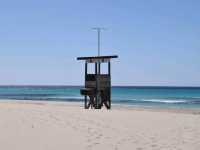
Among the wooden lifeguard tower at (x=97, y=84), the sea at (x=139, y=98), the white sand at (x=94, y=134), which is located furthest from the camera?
the sea at (x=139, y=98)

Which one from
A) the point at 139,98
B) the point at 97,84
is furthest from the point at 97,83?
the point at 139,98

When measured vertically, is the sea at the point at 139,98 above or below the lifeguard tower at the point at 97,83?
below

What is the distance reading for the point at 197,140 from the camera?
941 centimetres

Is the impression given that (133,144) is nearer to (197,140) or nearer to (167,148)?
(167,148)

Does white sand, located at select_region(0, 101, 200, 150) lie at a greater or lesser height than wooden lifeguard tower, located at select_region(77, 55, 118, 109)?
lesser

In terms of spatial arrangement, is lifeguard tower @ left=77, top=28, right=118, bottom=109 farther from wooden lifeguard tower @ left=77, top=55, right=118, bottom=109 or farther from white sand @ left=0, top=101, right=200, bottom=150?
white sand @ left=0, top=101, right=200, bottom=150

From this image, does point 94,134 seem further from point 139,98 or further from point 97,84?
point 139,98

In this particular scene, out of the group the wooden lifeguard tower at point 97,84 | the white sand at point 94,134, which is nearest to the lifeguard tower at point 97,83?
the wooden lifeguard tower at point 97,84

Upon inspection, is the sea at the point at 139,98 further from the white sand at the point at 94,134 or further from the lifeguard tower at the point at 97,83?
the white sand at the point at 94,134

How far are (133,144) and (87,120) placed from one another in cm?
378

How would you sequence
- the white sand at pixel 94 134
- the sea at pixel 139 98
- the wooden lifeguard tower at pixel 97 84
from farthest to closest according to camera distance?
the sea at pixel 139 98
the wooden lifeguard tower at pixel 97 84
the white sand at pixel 94 134

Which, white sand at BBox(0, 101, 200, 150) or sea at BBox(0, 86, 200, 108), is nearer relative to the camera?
white sand at BBox(0, 101, 200, 150)

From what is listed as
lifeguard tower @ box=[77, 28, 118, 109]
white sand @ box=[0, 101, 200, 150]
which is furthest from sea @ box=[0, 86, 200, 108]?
white sand @ box=[0, 101, 200, 150]

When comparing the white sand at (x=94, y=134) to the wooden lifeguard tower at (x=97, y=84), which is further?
the wooden lifeguard tower at (x=97, y=84)
